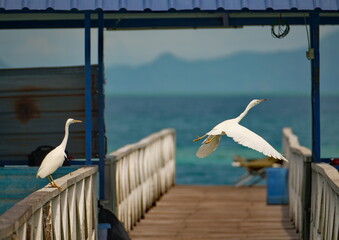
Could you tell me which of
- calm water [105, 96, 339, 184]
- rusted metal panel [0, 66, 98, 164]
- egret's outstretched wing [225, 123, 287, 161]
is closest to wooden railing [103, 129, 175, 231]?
rusted metal panel [0, 66, 98, 164]

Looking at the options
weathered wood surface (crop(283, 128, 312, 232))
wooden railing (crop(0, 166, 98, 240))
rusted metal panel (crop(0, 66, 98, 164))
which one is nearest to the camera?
wooden railing (crop(0, 166, 98, 240))

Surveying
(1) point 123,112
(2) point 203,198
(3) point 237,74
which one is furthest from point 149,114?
(2) point 203,198

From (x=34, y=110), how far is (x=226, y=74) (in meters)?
155

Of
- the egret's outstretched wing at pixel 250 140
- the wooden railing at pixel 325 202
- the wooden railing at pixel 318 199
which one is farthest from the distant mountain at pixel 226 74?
the egret's outstretched wing at pixel 250 140

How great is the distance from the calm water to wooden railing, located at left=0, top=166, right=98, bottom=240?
5125 centimetres

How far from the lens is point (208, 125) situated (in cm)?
11350

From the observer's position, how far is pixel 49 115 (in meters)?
12.9

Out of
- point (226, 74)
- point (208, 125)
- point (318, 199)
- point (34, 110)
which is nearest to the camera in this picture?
point (318, 199)

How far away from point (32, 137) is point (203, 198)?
24.0 ft

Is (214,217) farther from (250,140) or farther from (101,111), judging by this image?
(250,140)

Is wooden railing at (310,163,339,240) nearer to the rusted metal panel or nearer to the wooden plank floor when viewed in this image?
the wooden plank floor

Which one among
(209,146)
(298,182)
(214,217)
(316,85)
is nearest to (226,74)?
(214,217)

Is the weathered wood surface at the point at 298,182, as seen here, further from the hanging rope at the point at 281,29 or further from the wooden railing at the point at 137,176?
the wooden railing at the point at 137,176

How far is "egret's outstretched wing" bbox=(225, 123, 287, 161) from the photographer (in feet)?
31.9
